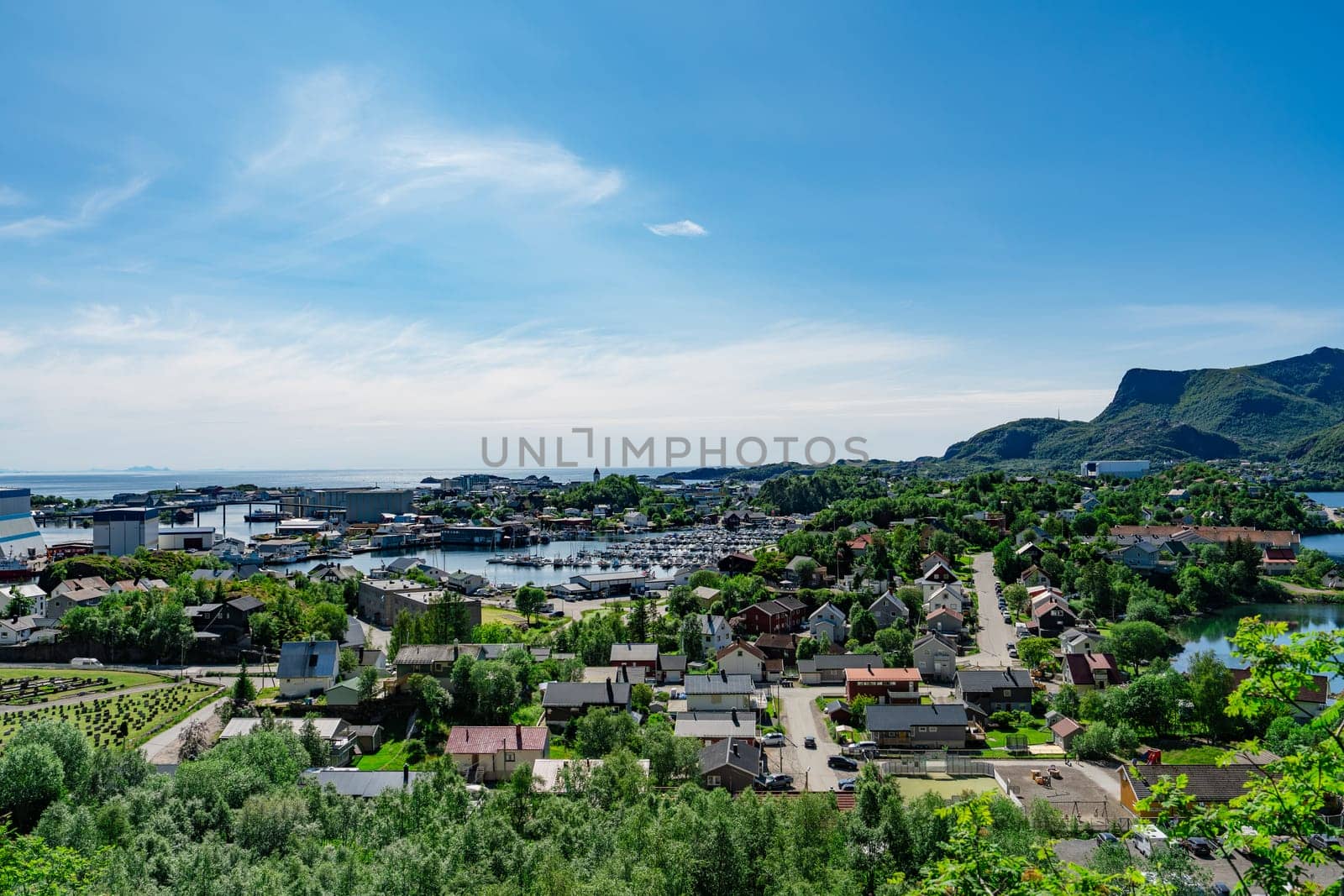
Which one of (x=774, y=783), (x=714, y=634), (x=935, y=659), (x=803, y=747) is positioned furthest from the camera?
(x=714, y=634)

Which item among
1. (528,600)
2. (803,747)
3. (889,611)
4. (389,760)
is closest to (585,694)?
(389,760)

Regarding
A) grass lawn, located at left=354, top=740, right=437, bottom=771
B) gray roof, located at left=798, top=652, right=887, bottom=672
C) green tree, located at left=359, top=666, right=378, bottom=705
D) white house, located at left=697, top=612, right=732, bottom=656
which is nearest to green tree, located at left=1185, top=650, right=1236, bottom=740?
gray roof, located at left=798, top=652, right=887, bottom=672

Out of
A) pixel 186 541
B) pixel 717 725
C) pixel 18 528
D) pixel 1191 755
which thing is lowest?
pixel 1191 755

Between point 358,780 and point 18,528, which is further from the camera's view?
point 18,528

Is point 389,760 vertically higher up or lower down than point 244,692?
lower down

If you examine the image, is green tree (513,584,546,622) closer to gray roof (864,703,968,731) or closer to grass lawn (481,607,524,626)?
grass lawn (481,607,524,626)

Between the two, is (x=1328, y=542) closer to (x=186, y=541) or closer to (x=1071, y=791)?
(x=1071, y=791)
